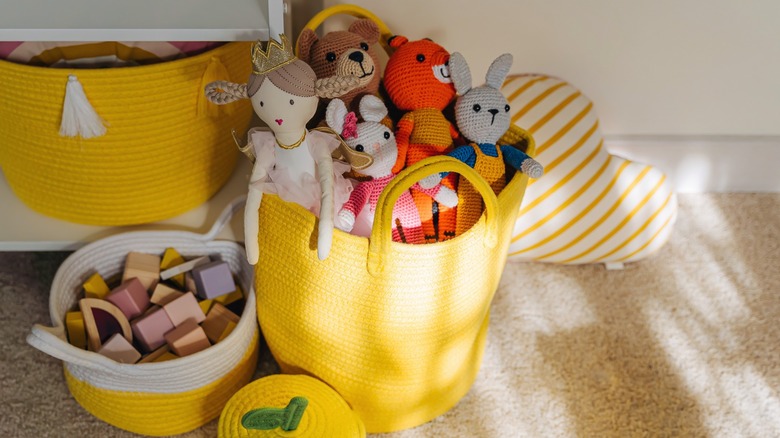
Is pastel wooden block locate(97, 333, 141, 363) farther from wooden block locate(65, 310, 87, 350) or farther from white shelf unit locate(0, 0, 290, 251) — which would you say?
white shelf unit locate(0, 0, 290, 251)

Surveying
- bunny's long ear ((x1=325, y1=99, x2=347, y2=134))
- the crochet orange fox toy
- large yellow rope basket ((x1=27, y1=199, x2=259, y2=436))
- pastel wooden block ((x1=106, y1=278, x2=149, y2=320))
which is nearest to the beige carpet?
large yellow rope basket ((x1=27, y1=199, x2=259, y2=436))

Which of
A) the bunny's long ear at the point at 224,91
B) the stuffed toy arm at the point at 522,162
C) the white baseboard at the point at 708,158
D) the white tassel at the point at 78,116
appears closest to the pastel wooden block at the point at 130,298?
the white tassel at the point at 78,116

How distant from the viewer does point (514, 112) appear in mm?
1254

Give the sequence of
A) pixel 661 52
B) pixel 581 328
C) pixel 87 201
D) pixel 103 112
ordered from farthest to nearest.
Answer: pixel 661 52 < pixel 581 328 < pixel 87 201 < pixel 103 112

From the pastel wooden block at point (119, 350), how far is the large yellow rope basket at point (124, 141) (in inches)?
8.4

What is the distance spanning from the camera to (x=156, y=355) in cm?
103

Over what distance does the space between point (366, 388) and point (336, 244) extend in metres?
0.25

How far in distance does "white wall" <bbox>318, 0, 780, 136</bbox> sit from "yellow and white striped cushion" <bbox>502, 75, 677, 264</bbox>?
78 millimetres

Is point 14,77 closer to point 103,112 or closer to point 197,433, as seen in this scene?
point 103,112

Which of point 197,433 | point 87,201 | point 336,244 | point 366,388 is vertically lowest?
point 197,433

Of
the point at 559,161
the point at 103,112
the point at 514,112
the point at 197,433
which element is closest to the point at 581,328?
the point at 559,161

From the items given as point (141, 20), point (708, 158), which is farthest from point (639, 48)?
point (141, 20)

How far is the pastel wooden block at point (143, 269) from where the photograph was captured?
110 centimetres

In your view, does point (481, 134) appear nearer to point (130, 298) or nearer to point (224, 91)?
point (224, 91)
